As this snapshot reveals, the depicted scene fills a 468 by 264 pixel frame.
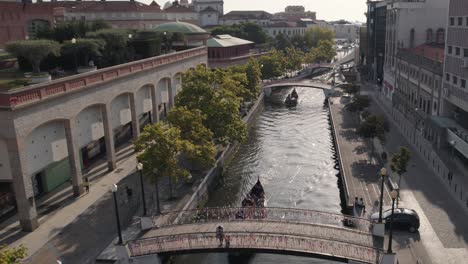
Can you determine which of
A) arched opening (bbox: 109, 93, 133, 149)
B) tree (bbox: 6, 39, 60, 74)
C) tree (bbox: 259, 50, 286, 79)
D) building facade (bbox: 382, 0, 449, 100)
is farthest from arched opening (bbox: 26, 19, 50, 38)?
building facade (bbox: 382, 0, 449, 100)

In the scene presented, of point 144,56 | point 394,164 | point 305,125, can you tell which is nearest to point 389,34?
point 305,125

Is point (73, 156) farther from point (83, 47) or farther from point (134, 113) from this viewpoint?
point (83, 47)

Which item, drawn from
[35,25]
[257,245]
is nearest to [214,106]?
[257,245]

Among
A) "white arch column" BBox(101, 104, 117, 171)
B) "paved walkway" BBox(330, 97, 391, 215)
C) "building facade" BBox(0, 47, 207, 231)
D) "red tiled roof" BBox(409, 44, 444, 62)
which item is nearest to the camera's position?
"building facade" BBox(0, 47, 207, 231)

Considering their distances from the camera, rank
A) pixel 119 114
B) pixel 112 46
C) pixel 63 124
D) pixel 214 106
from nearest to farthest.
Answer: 1. pixel 63 124
2. pixel 214 106
3. pixel 119 114
4. pixel 112 46

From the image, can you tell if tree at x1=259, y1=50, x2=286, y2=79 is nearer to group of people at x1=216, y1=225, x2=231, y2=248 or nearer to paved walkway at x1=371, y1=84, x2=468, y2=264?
paved walkway at x1=371, y1=84, x2=468, y2=264

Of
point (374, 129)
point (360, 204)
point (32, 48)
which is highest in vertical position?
point (32, 48)

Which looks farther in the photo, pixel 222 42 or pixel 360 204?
pixel 222 42
